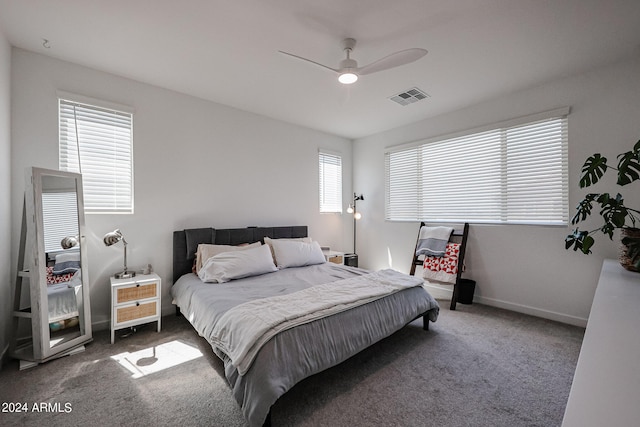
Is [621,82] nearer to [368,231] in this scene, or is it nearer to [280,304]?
[368,231]

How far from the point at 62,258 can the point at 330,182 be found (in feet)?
12.4

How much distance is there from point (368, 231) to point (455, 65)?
10.1ft

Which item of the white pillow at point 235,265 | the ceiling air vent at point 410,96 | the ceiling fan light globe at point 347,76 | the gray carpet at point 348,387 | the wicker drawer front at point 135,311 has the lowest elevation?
the gray carpet at point 348,387

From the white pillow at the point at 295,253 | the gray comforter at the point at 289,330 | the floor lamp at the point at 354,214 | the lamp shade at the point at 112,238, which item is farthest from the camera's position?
the floor lamp at the point at 354,214

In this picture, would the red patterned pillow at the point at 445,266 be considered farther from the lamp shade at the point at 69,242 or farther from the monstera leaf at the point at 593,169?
the lamp shade at the point at 69,242

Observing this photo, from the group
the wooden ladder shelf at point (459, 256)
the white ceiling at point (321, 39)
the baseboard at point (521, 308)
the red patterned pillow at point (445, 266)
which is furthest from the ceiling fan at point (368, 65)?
the baseboard at point (521, 308)

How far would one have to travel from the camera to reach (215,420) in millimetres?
1651

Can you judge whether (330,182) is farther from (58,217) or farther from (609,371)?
(609,371)

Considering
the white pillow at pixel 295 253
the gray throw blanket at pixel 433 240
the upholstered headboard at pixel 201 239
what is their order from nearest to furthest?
the upholstered headboard at pixel 201 239 < the white pillow at pixel 295 253 < the gray throw blanket at pixel 433 240

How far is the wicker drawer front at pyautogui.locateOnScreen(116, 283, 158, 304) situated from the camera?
2.60m

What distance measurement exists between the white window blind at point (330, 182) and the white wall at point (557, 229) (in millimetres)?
1592

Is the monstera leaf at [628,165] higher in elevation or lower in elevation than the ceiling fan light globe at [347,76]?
lower

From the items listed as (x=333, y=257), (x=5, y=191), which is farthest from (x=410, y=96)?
(x=5, y=191)

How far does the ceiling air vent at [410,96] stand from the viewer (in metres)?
3.29
